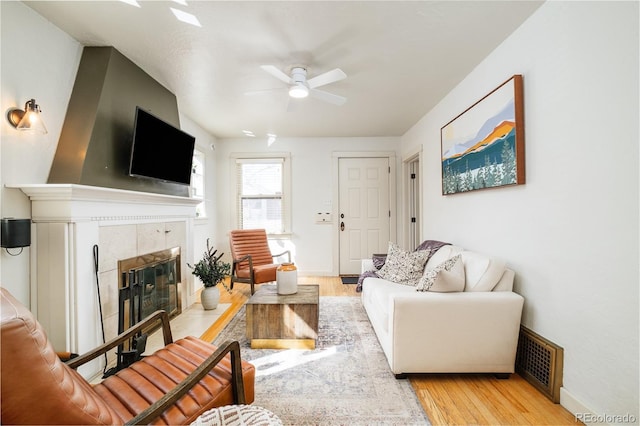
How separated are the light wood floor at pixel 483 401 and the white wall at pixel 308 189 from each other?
3299mm

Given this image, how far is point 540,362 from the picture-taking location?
1868 mm

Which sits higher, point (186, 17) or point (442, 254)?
point (186, 17)

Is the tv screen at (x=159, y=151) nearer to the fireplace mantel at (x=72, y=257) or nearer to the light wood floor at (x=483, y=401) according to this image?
the fireplace mantel at (x=72, y=257)

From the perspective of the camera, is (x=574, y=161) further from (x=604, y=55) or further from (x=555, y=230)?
(x=604, y=55)

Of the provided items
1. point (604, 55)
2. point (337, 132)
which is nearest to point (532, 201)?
point (604, 55)

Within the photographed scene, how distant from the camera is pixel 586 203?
61.6 inches

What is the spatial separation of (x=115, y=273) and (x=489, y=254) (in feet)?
10.3

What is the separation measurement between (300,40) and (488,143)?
174 cm

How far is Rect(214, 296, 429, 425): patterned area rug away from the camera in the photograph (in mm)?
1651

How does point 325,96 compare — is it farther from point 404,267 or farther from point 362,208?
point 362,208

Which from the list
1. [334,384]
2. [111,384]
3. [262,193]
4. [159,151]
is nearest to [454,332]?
[334,384]

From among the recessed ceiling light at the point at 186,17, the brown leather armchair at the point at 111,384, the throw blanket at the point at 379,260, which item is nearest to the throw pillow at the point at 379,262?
the throw blanket at the point at 379,260

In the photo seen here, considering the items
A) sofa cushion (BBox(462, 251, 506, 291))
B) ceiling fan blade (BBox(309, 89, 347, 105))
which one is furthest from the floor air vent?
ceiling fan blade (BBox(309, 89, 347, 105))

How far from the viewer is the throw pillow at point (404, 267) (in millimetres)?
2963
